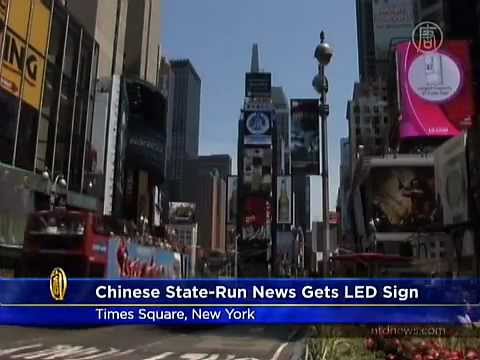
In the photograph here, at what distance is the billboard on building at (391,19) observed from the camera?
103m

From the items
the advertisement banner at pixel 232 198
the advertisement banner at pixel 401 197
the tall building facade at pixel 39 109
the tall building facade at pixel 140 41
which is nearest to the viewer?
the tall building facade at pixel 39 109

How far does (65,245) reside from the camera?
74.4 feet

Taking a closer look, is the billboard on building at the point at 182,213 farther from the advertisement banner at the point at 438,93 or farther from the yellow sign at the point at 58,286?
the yellow sign at the point at 58,286

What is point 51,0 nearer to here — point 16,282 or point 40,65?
point 40,65

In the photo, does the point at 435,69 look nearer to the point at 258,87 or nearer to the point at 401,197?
the point at 401,197

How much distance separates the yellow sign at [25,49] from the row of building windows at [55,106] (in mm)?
81

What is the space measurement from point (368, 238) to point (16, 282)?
215 feet

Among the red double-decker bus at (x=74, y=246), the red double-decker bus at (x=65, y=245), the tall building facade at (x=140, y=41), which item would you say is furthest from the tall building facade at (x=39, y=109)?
the tall building facade at (x=140, y=41)

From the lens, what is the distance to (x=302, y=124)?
19.5 metres

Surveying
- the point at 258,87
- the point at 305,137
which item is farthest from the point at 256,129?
the point at 305,137

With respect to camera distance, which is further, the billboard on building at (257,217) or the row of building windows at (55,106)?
the billboard on building at (257,217)

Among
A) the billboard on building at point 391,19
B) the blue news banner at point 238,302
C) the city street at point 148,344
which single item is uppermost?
the billboard on building at point 391,19

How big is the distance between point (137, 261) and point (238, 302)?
16.6m

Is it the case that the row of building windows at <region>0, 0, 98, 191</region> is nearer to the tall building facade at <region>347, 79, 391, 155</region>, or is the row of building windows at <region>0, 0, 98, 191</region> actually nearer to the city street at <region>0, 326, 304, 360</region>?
the city street at <region>0, 326, 304, 360</region>
